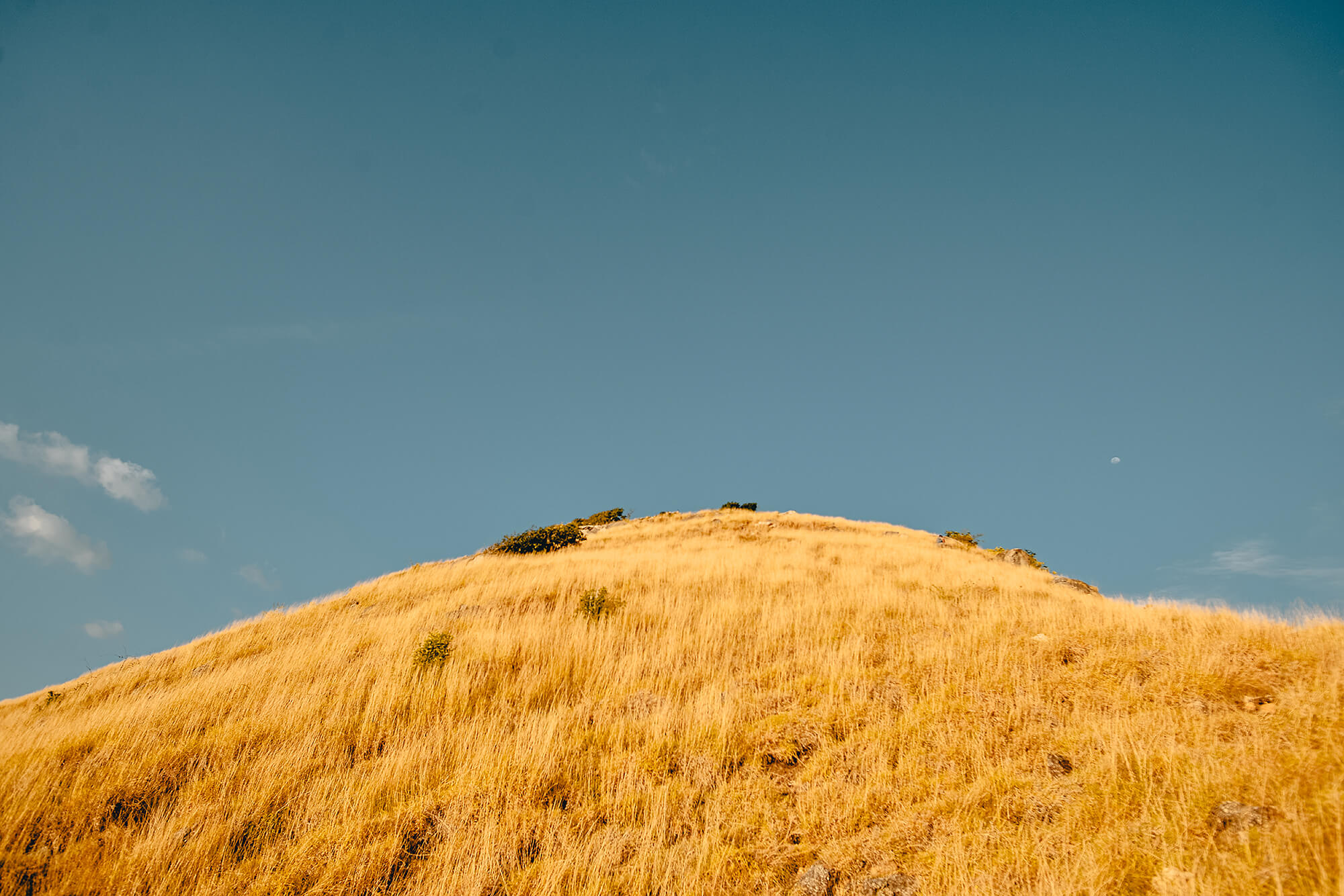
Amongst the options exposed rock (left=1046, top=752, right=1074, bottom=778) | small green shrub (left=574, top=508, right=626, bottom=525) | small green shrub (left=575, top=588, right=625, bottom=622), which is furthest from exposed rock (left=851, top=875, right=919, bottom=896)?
small green shrub (left=574, top=508, right=626, bottom=525)

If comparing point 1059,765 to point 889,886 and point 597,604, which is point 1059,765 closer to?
point 889,886

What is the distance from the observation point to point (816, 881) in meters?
3.90

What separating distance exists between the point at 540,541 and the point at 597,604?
1085cm

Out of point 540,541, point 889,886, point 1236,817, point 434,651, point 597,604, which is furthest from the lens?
point 540,541

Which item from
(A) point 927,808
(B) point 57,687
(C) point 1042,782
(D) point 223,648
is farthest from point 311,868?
(B) point 57,687

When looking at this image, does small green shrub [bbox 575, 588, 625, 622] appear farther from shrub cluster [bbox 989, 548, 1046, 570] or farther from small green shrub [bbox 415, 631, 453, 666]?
shrub cluster [bbox 989, 548, 1046, 570]

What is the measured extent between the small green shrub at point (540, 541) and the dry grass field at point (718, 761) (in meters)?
10.5

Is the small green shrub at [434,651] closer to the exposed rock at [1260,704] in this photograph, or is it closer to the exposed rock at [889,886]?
the exposed rock at [889,886]

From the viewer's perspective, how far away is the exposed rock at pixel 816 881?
3.82 meters

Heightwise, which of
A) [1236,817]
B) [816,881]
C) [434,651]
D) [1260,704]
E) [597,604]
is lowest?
[816,881]

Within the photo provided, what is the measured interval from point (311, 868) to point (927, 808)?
506cm

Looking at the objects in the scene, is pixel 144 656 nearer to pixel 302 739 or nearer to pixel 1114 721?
pixel 302 739

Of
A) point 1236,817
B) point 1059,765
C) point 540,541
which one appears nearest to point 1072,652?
point 1059,765

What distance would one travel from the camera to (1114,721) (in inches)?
206
